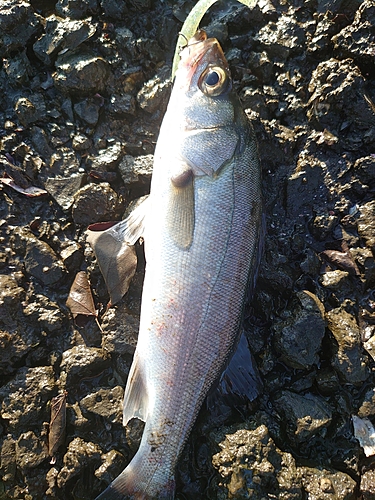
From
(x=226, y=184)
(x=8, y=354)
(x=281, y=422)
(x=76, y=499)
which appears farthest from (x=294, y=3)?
(x=76, y=499)

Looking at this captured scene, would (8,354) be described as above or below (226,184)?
below

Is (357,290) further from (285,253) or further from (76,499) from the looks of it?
(76,499)

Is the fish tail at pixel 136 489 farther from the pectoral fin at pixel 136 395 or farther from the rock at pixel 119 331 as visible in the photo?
the rock at pixel 119 331

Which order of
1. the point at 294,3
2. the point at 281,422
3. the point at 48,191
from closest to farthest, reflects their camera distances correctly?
1. the point at 281,422
2. the point at 48,191
3. the point at 294,3

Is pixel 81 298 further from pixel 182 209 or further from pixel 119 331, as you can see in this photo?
pixel 182 209

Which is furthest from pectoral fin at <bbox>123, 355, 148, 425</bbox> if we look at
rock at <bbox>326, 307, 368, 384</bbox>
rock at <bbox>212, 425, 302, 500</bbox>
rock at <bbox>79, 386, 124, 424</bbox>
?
rock at <bbox>326, 307, 368, 384</bbox>

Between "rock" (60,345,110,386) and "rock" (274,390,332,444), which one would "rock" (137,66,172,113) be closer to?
"rock" (60,345,110,386)

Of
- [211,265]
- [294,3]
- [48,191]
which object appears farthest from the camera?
[294,3]

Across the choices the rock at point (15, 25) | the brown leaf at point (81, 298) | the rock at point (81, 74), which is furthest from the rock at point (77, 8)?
the brown leaf at point (81, 298)
